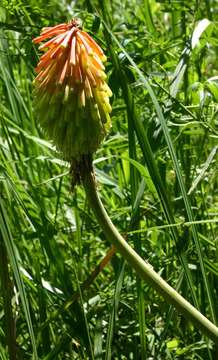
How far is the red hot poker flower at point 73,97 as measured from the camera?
142 centimetres

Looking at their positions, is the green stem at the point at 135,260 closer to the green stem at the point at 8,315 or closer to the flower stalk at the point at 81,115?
the flower stalk at the point at 81,115

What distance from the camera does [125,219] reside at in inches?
99.2

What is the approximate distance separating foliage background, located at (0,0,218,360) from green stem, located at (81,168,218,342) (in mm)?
328

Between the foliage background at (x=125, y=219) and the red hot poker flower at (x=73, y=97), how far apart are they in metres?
0.33

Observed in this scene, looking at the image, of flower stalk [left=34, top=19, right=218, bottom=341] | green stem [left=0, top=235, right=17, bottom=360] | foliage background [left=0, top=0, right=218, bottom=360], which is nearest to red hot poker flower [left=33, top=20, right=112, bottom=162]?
flower stalk [left=34, top=19, right=218, bottom=341]

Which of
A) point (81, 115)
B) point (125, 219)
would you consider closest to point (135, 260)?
point (81, 115)

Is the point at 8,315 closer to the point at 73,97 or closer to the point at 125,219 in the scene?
the point at 125,219

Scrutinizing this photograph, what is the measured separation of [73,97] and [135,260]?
0.32 meters

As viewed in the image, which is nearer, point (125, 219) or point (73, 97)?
point (73, 97)

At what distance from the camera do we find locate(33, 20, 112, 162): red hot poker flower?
142 cm

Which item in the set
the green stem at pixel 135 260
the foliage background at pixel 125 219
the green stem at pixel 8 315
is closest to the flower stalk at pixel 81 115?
the green stem at pixel 135 260

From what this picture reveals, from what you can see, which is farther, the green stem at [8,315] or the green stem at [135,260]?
the green stem at [8,315]

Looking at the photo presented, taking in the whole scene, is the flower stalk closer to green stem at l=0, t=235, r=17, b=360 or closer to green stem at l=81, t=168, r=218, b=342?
green stem at l=81, t=168, r=218, b=342

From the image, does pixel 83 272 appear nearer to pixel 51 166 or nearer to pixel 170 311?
pixel 51 166
